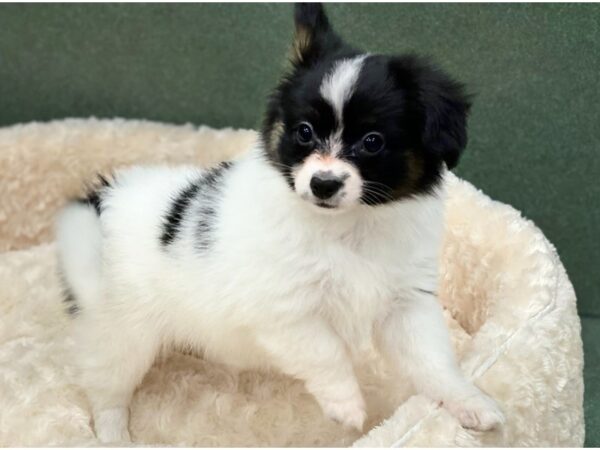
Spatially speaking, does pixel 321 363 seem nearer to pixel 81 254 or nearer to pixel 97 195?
pixel 81 254

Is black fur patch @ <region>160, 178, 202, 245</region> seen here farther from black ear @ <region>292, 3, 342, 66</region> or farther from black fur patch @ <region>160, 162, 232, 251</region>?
black ear @ <region>292, 3, 342, 66</region>

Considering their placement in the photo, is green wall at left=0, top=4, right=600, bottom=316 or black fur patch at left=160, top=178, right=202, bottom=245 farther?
green wall at left=0, top=4, right=600, bottom=316

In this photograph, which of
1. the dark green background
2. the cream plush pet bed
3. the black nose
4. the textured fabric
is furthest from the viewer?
the dark green background

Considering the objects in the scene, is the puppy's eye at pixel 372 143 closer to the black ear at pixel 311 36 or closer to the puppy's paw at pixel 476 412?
the black ear at pixel 311 36

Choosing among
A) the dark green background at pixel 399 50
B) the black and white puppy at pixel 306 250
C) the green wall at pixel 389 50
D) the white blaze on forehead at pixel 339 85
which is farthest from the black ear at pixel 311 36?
the dark green background at pixel 399 50

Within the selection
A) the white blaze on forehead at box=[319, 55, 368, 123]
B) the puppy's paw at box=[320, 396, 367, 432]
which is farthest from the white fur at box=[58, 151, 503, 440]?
the white blaze on forehead at box=[319, 55, 368, 123]
